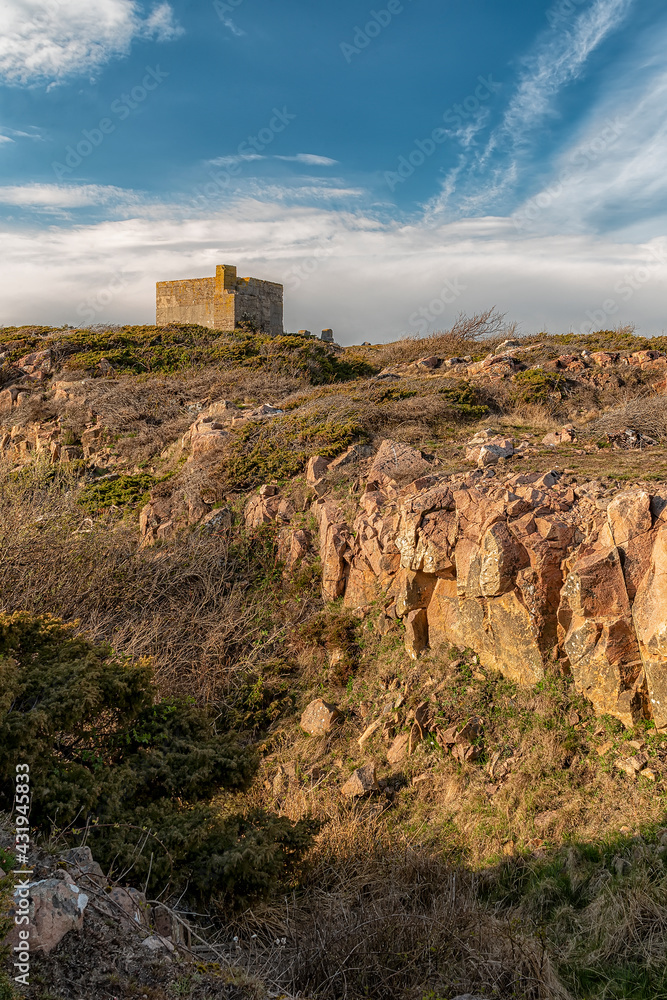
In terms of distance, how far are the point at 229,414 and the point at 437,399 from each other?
449 cm

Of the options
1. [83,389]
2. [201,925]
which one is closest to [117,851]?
[201,925]

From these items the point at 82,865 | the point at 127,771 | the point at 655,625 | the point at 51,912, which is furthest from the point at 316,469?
the point at 51,912

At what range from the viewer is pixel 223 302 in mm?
21859

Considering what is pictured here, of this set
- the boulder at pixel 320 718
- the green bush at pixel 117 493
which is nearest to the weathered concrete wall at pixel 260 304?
the green bush at pixel 117 493

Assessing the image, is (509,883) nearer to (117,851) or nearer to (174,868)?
(174,868)

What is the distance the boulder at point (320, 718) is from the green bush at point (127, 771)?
6.75 feet

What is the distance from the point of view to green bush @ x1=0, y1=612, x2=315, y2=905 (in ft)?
12.4

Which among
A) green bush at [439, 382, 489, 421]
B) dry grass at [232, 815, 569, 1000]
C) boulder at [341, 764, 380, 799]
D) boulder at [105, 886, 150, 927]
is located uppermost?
green bush at [439, 382, 489, 421]

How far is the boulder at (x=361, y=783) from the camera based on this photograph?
20.3ft

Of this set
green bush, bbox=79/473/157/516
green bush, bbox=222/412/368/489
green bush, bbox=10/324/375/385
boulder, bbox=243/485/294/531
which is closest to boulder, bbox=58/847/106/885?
boulder, bbox=243/485/294/531

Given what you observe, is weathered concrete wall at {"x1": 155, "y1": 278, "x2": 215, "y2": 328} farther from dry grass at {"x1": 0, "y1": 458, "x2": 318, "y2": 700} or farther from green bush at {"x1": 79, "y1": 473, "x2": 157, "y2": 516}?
dry grass at {"x1": 0, "y1": 458, "x2": 318, "y2": 700}

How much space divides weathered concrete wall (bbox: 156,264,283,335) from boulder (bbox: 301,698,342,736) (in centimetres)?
1688

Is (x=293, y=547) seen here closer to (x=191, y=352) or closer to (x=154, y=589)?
(x=154, y=589)

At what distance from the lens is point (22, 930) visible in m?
2.61
